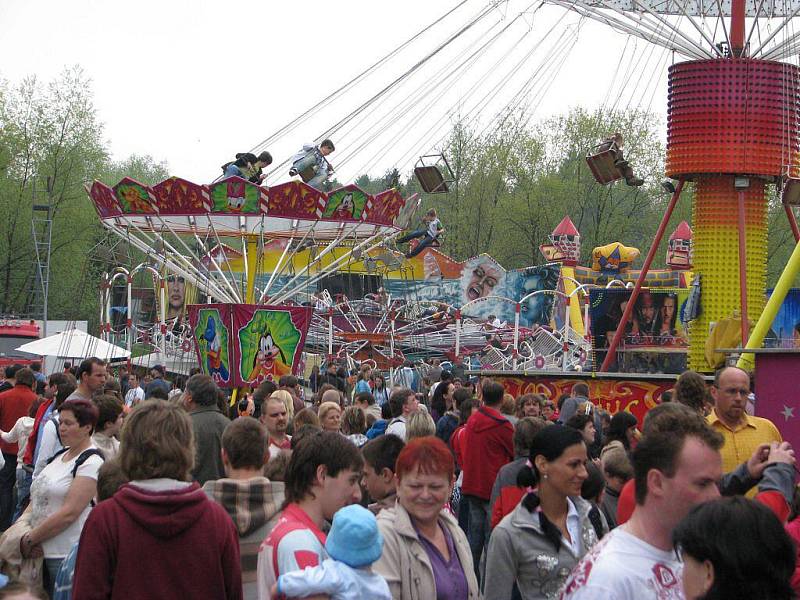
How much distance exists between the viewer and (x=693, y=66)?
56.4 feet

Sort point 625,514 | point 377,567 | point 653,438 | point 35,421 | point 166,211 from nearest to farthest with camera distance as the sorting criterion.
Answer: point 653,438 → point 377,567 → point 625,514 → point 35,421 → point 166,211

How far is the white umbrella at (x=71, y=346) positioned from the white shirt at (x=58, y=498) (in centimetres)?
1758

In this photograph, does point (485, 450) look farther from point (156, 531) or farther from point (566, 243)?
point (566, 243)

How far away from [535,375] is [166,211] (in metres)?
7.54

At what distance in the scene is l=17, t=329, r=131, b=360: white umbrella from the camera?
936 inches

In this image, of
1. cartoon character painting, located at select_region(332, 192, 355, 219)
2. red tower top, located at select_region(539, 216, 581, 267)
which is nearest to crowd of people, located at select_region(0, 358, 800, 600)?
cartoon character painting, located at select_region(332, 192, 355, 219)

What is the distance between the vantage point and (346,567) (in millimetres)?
3742

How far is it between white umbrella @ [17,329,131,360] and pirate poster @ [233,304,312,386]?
14.0ft

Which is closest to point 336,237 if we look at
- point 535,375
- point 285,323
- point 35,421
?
point 285,323

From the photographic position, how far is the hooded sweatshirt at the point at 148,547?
13.7 feet

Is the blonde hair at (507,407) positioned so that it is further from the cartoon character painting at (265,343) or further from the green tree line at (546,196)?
the green tree line at (546,196)

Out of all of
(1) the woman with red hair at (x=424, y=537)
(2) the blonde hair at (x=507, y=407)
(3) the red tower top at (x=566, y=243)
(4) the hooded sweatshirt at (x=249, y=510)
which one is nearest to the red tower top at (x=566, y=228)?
(3) the red tower top at (x=566, y=243)

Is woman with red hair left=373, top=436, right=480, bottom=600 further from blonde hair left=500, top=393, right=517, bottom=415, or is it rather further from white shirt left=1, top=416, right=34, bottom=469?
white shirt left=1, top=416, right=34, bottom=469

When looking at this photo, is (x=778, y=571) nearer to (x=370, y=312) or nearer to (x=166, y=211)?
(x=166, y=211)
